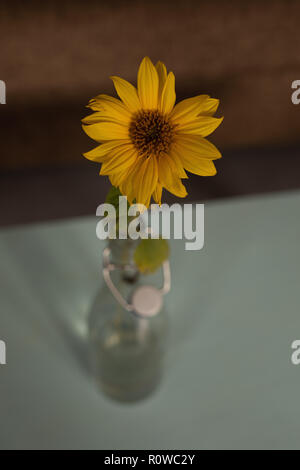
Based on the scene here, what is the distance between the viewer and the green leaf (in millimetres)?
453

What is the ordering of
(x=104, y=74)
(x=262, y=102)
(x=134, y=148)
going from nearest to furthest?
1. (x=134, y=148)
2. (x=104, y=74)
3. (x=262, y=102)

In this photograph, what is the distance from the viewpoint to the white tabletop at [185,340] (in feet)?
2.20

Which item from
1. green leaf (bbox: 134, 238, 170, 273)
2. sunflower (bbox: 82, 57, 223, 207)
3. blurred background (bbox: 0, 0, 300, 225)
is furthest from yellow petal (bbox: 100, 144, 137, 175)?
blurred background (bbox: 0, 0, 300, 225)

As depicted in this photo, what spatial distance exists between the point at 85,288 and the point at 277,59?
2.06ft

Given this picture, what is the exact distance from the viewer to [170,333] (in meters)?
0.74

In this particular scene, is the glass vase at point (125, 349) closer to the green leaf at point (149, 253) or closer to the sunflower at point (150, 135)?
the green leaf at point (149, 253)

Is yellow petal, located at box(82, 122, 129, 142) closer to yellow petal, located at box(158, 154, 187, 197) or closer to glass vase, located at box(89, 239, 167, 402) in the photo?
yellow petal, located at box(158, 154, 187, 197)

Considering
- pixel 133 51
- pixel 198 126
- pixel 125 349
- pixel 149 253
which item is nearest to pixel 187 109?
pixel 198 126

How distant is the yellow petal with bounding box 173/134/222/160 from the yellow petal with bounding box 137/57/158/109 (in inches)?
1.5

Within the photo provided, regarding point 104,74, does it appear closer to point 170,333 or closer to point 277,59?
point 277,59

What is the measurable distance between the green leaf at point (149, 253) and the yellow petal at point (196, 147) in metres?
0.13

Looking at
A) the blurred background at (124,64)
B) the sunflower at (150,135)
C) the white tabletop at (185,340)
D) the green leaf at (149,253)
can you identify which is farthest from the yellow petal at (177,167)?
the blurred background at (124,64)
